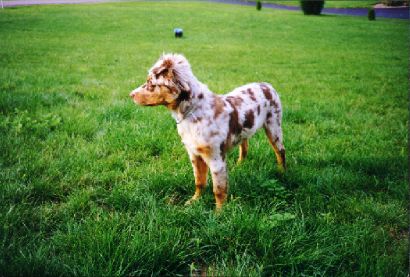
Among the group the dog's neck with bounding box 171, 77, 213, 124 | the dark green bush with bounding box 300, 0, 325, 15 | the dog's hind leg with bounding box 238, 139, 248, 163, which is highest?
the dark green bush with bounding box 300, 0, 325, 15

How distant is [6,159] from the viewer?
3654 mm

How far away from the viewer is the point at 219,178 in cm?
297

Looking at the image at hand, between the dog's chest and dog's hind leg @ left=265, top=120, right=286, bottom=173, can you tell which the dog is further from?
dog's hind leg @ left=265, top=120, right=286, bottom=173

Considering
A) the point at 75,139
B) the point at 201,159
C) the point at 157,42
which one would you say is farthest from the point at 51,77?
the point at 157,42

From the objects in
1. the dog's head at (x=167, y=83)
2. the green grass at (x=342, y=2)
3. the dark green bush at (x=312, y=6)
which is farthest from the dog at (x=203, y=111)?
the green grass at (x=342, y=2)

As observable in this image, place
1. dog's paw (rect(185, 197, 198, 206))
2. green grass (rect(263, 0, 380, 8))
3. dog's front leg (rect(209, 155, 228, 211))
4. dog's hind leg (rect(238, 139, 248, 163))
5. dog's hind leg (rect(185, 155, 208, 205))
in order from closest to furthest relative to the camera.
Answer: dog's front leg (rect(209, 155, 228, 211)) < dog's paw (rect(185, 197, 198, 206)) < dog's hind leg (rect(185, 155, 208, 205)) < dog's hind leg (rect(238, 139, 248, 163)) < green grass (rect(263, 0, 380, 8))

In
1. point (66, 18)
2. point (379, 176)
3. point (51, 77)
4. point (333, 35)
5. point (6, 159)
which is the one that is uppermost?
point (66, 18)

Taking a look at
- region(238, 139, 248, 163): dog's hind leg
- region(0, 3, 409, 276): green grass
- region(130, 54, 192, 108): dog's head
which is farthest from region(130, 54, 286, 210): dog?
region(238, 139, 248, 163): dog's hind leg

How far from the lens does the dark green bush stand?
109 feet

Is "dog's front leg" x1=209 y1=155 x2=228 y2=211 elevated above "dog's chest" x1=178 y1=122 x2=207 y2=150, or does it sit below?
below

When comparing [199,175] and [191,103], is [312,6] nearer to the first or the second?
[199,175]

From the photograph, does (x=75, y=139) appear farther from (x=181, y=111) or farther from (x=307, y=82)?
(x=307, y=82)

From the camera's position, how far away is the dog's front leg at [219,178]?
295cm

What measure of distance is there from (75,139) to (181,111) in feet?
7.41
